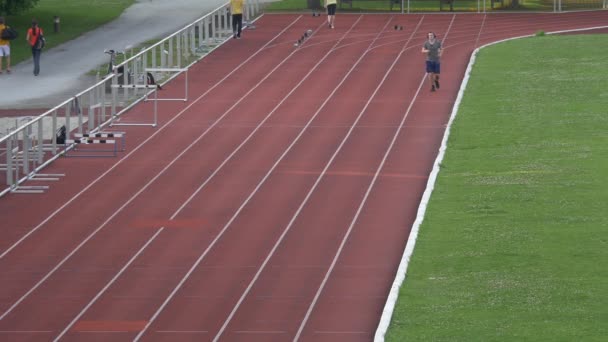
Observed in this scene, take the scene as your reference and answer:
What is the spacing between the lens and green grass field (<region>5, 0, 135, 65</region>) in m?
50.4

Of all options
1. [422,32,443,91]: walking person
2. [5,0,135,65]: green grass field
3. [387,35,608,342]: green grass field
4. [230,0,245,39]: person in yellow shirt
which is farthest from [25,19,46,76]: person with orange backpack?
[387,35,608,342]: green grass field

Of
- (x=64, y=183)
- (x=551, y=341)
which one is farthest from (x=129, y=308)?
(x=64, y=183)

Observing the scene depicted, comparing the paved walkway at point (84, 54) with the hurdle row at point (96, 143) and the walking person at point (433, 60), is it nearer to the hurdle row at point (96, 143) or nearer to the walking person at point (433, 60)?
the hurdle row at point (96, 143)

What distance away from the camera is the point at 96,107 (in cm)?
3550

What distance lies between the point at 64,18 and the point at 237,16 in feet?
33.7

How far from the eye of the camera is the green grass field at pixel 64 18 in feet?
165

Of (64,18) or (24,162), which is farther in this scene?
(64,18)

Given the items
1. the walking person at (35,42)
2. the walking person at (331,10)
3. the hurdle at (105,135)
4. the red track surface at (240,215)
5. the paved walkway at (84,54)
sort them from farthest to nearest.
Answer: the walking person at (331,10) < the walking person at (35,42) < the paved walkway at (84,54) < the hurdle at (105,135) < the red track surface at (240,215)

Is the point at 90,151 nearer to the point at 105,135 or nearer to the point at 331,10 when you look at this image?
the point at 105,135

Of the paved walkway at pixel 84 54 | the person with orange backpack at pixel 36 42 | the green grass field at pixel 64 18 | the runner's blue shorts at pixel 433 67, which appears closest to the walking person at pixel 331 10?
the paved walkway at pixel 84 54

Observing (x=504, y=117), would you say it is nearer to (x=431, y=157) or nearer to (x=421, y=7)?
(x=431, y=157)

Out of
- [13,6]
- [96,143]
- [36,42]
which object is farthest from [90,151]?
[13,6]

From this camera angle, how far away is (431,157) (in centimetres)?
3188

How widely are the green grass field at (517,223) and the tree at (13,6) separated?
17408mm
